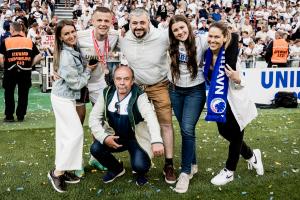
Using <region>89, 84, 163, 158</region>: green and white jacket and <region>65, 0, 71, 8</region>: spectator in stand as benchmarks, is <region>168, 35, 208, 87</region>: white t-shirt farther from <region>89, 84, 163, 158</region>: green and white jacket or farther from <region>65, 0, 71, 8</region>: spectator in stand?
<region>65, 0, 71, 8</region>: spectator in stand

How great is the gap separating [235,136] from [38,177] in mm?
2305

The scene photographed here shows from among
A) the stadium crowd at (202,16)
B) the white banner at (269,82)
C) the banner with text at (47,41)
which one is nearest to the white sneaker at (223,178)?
the white banner at (269,82)

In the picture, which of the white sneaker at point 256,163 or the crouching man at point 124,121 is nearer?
the crouching man at point 124,121

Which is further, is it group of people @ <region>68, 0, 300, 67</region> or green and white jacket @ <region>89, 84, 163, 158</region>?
group of people @ <region>68, 0, 300, 67</region>

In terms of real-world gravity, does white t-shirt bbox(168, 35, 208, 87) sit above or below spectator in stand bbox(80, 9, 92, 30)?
below

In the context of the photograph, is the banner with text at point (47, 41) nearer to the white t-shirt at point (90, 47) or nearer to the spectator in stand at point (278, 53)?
the spectator in stand at point (278, 53)

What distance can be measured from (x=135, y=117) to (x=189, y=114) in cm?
58

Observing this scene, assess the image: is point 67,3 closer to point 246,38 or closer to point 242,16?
point 242,16

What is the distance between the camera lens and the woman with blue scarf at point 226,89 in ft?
16.8

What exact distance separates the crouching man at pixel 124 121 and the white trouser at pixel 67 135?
205 mm

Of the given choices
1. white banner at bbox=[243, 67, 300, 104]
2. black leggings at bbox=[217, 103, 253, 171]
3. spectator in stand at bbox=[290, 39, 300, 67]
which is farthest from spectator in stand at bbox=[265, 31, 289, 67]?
black leggings at bbox=[217, 103, 253, 171]

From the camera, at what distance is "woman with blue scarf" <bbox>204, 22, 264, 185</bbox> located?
201 inches

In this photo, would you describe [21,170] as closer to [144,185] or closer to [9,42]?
[144,185]

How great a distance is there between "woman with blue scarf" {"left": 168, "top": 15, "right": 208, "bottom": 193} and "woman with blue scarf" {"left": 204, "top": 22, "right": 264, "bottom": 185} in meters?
0.11
